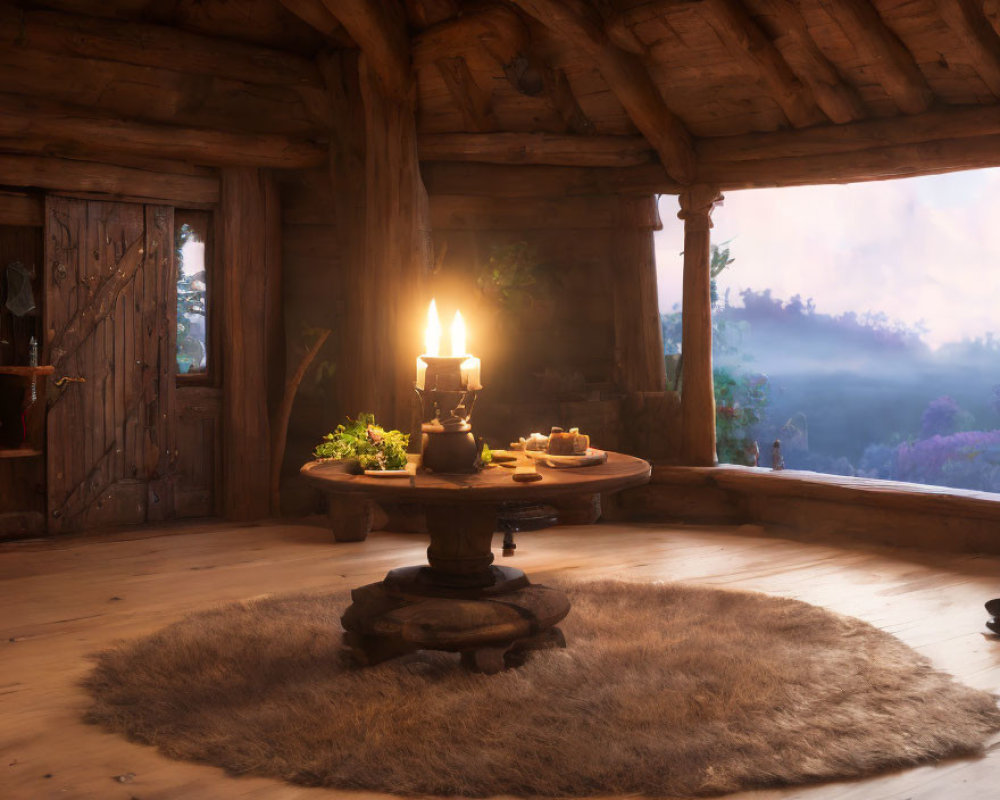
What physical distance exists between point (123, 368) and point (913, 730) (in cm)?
559

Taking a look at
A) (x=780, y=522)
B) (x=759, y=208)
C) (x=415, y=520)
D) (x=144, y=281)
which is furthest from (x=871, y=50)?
(x=759, y=208)

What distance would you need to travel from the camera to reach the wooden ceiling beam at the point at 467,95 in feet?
22.8

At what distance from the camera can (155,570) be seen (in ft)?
19.0

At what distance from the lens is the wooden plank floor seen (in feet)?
9.70

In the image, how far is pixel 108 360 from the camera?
7.03 meters

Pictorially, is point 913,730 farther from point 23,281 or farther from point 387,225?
point 23,281

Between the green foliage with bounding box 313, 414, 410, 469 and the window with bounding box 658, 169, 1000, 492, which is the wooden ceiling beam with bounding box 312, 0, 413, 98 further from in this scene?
the window with bounding box 658, 169, 1000, 492

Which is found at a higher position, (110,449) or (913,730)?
(110,449)

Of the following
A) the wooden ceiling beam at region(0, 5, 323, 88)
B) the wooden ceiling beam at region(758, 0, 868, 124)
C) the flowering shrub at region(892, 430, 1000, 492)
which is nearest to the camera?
the wooden ceiling beam at region(758, 0, 868, 124)

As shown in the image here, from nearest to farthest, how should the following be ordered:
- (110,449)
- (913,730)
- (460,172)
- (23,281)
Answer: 1. (913,730)
2. (23,281)
3. (110,449)
4. (460,172)

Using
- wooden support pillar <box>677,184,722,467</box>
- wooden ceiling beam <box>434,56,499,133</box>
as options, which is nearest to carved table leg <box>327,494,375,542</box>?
wooden support pillar <box>677,184,722,467</box>

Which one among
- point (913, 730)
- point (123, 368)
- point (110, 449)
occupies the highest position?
point (123, 368)

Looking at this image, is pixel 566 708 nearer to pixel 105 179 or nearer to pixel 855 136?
pixel 855 136

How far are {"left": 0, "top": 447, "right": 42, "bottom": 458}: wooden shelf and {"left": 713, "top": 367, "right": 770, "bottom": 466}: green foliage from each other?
5.55 m
